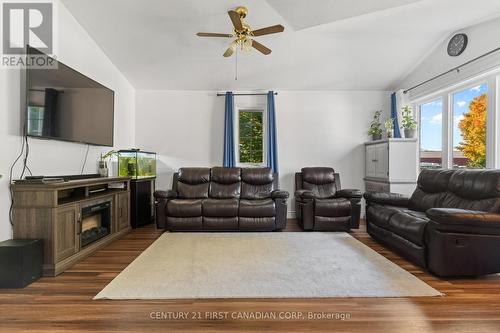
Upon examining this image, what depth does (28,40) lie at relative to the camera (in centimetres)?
292

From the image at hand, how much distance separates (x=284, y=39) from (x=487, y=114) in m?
2.94

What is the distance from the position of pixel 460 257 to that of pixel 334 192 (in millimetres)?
2489

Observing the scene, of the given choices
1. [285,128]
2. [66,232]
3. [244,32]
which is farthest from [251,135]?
[66,232]

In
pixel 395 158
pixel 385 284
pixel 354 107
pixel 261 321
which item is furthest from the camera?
pixel 354 107

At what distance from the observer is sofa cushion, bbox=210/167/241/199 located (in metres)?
4.67

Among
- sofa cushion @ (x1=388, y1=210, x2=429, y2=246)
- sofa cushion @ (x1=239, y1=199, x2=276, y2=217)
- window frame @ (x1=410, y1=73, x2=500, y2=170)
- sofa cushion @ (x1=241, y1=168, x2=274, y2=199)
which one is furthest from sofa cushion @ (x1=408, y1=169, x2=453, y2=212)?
sofa cushion @ (x1=241, y1=168, x2=274, y2=199)

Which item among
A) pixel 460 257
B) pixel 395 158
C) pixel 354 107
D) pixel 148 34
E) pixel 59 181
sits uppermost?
pixel 148 34

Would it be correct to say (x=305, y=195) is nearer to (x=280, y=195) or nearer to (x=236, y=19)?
(x=280, y=195)

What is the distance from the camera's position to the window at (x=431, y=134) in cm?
457

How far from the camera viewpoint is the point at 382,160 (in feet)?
15.8

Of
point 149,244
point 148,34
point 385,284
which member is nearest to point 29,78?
point 148,34

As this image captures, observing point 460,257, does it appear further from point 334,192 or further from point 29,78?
point 29,78

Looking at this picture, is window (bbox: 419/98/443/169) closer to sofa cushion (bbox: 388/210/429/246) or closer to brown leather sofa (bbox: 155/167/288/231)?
sofa cushion (bbox: 388/210/429/246)

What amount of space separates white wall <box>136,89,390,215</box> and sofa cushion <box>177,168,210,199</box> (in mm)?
704
